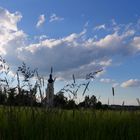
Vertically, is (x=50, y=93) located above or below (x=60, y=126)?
above

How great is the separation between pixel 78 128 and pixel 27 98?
3.29 feet

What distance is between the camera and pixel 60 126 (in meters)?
6.88

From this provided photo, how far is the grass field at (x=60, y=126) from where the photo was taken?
20.5 feet

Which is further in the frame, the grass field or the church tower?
the church tower

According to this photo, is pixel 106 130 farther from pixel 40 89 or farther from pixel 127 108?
pixel 127 108

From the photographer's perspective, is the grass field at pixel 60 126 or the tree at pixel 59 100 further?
the tree at pixel 59 100

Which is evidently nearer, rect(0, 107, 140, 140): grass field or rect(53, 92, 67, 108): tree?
rect(0, 107, 140, 140): grass field

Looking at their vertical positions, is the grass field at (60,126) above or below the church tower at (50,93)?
below

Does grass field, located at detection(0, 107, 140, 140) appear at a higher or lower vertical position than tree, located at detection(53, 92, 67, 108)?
lower

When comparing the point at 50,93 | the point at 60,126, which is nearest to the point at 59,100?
the point at 50,93

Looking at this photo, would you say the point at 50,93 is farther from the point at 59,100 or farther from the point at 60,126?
the point at 60,126

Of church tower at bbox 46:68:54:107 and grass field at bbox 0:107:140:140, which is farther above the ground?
church tower at bbox 46:68:54:107

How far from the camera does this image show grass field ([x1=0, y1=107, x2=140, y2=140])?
6250 mm

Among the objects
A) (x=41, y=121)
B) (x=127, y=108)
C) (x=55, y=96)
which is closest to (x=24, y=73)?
(x=41, y=121)
